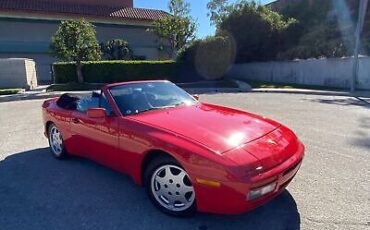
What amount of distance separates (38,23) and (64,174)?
32441mm

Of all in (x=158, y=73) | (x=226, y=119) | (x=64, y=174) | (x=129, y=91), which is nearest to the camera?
(x=226, y=119)

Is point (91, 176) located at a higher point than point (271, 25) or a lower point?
lower

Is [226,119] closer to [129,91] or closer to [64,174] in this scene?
[129,91]

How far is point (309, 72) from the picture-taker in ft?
65.2

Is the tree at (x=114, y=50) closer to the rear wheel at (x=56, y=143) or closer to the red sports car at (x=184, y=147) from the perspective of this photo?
the rear wheel at (x=56, y=143)

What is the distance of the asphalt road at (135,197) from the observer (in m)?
3.04

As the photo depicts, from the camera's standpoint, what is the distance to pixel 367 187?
372 cm

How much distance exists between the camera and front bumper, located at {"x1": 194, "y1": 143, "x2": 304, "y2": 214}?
2623 millimetres

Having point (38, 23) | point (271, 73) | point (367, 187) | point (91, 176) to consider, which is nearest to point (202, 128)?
point (91, 176)

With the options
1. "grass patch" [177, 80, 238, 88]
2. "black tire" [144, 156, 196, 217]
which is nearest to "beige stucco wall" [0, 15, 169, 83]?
"grass patch" [177, 80, 238, 88]

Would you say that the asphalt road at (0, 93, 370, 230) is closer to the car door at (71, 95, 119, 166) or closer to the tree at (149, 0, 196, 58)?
the car door at (71, 95, 119, 166)

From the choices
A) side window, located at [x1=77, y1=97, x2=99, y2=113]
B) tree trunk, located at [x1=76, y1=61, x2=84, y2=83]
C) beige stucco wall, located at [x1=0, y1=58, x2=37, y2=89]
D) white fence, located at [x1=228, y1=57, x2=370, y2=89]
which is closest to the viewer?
side window, located at [x1=77, y1=97, x2=99, y2=113]

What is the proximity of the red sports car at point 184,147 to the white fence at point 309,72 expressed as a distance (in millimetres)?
15798

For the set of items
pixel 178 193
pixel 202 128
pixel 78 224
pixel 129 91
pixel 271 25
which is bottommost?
pixel 78 224
